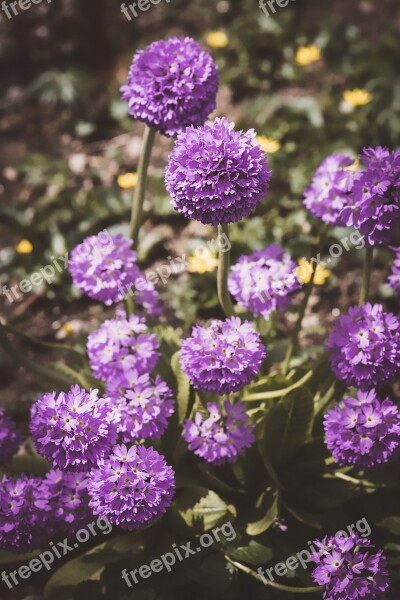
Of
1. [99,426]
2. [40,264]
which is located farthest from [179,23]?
[99,426]

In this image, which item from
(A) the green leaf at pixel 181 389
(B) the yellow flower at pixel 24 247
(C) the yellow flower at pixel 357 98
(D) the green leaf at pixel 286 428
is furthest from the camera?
(C) the yellow flower at pixel 357 98

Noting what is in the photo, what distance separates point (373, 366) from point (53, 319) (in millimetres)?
2429

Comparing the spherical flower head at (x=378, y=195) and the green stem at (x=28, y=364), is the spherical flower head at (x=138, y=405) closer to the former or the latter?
the green stem at (x=28, y=364)

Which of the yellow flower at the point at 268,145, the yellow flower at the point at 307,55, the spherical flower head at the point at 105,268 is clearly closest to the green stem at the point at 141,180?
the spherical flower head at the point at 105,268

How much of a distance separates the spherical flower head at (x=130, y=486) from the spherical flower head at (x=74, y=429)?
0.06 meters

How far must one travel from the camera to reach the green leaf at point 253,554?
2.74 meters

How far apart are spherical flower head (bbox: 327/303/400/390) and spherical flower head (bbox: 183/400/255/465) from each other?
443 millimetres

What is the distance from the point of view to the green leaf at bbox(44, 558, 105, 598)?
2.88 metres

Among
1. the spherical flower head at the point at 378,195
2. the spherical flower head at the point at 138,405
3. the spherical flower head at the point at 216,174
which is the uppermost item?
the spherical flower head at the point at 216,174

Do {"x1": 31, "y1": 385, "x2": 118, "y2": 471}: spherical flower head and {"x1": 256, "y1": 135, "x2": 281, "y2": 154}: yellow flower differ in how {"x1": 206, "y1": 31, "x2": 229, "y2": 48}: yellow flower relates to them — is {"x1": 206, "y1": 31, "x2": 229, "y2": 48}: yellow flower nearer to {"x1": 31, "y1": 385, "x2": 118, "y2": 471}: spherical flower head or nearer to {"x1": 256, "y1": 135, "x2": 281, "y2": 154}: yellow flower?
{"x1": 256, "y1": 135, "x2": 281, "y2": 154}: yellow flower

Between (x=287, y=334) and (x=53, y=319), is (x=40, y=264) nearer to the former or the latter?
(x=53, y=319)

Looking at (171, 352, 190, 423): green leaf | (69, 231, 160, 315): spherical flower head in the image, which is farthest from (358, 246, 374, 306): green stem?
(69, 231, 160, 315): spherical flower head

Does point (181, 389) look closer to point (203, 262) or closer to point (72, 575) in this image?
point (72, 575)

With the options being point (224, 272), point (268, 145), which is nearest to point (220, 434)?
point (224, 272)
